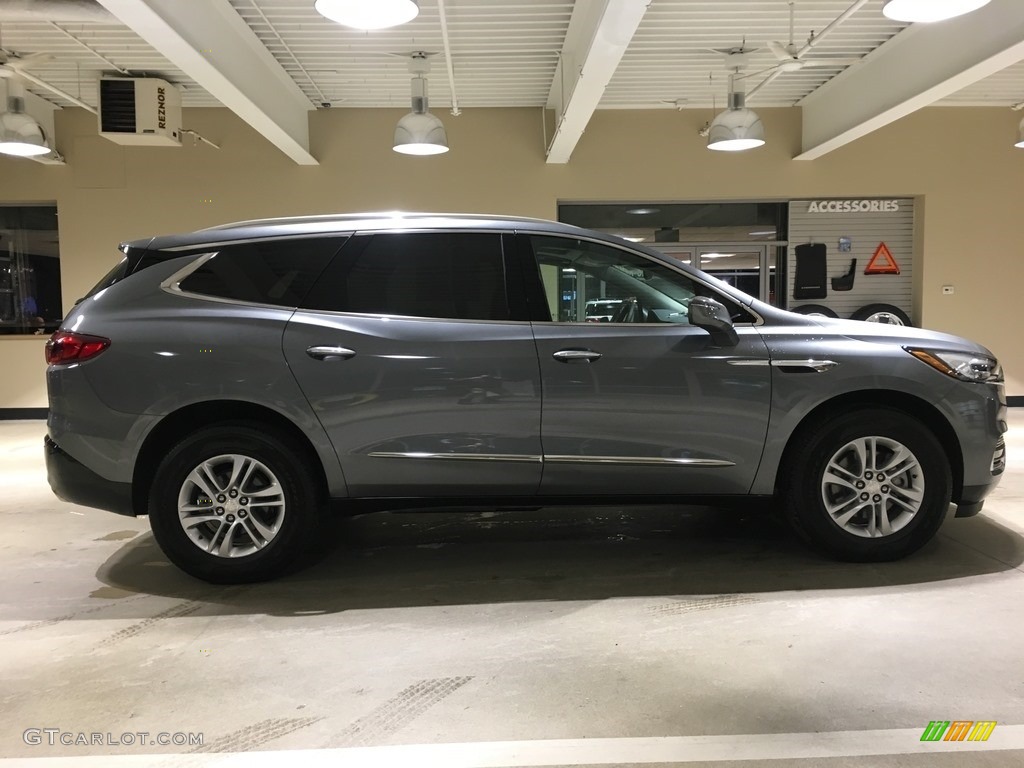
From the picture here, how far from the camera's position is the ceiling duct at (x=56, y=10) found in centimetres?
538

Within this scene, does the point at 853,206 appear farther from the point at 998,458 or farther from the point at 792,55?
the point at 998,458

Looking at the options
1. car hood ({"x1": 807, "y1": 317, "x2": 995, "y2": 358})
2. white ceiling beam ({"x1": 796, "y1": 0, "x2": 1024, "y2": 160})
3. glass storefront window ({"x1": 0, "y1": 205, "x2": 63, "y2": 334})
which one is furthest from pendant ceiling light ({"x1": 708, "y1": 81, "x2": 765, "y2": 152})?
glass storefront window ({"x1": 0, "y1": 205, "x2": 63, "y2": 334})

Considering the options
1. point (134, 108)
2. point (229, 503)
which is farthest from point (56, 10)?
point (229, 503)

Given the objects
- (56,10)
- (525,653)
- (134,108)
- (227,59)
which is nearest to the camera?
(525,653)

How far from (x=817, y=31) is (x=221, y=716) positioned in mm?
7648

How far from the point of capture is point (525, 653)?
96.0 inches

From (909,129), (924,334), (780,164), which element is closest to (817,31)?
(780,164)

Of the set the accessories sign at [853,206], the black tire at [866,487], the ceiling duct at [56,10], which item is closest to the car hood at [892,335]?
the black tire at [866,487]

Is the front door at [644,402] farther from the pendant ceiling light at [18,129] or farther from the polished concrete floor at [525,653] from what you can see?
the pendant ceiling light at [18,129]

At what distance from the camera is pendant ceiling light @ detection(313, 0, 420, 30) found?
12.1ft

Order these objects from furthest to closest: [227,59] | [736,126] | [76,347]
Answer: [736,126]
[227,59]
[76,347]

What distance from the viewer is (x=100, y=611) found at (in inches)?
114

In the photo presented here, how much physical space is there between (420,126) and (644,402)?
17.0 ft

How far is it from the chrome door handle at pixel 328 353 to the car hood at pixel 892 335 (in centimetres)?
216
